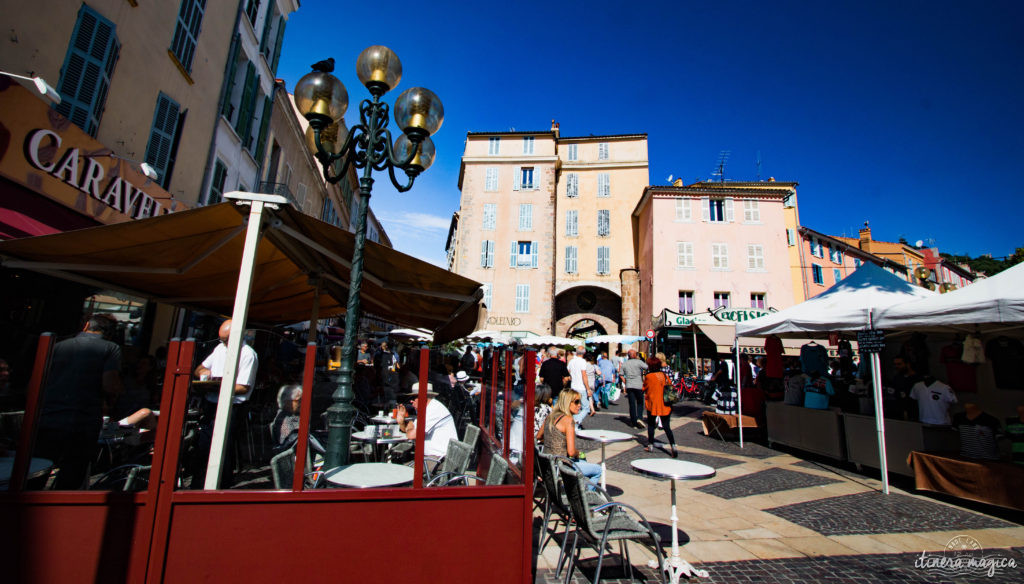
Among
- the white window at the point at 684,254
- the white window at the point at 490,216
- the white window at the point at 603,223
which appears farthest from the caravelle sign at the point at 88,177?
the white window at the point at 603,223

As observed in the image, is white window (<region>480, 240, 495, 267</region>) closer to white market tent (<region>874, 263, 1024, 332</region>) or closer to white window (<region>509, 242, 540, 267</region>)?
white window (<region>509, 242, 540, 267</region>)

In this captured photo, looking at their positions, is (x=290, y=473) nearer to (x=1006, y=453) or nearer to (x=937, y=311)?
(x=937, y=311)

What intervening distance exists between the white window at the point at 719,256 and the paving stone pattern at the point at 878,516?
19.1 metres

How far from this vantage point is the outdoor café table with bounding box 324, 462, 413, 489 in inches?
104

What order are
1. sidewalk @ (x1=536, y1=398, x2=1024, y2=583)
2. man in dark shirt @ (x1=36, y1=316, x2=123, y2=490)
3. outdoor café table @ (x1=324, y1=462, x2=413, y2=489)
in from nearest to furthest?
outdoor café table @ (x1=324, y1=462, x2=413, y2=489), man in dark shirt @ (x1=36, y1=316, x2=123, y2=490), sidewalk @ (x1=536, y1=398, x2=1024, y2=583)

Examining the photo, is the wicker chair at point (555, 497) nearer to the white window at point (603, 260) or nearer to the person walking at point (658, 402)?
the person walking at point (658, 402)

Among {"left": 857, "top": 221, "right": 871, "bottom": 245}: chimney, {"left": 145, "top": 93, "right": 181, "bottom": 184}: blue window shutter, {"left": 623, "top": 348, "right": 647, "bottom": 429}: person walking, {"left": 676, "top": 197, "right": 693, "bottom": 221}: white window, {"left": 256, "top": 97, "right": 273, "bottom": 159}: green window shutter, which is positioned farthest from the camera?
{"left": 857, "top": 221, "right": 871, "bottom": 245}: chimney

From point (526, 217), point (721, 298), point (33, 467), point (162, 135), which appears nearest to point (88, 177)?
point (162, 135)

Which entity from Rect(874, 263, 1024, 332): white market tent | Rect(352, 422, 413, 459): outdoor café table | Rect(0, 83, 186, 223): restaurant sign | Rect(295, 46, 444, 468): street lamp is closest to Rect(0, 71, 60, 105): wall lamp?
Rect(0, 83, 186, 223): restaurant sign

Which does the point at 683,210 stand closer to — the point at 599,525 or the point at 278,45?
the point at 278,45

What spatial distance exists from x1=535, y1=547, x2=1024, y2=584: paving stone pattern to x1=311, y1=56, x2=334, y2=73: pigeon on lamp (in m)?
4.50

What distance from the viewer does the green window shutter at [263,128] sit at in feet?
41.0

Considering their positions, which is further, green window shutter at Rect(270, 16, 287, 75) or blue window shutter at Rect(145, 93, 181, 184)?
green window shutter at Rect(270, 16, 287, 75)

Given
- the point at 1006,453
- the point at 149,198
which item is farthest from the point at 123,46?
the point at 1006,453
